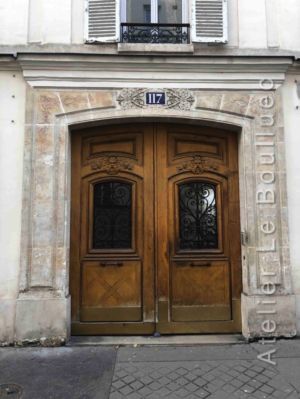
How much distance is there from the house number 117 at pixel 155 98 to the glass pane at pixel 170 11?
3.50ft

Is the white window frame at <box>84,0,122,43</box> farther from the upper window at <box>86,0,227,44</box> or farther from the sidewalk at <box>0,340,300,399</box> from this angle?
the sidewalk at <box>0,340,300,399</box>

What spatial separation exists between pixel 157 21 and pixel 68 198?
2634mm

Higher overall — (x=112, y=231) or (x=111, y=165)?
(x=111, y=165)

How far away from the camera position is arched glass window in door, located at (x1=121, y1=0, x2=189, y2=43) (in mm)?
5094

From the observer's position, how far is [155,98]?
4.96 metres

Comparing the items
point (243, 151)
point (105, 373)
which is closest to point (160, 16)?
point (243, 151)

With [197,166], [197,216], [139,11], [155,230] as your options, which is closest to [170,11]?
[139,11]

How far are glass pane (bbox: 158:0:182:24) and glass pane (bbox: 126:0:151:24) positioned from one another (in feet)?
0.53

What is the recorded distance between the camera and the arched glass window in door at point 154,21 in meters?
5.09

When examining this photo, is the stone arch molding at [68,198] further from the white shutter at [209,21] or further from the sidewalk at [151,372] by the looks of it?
the white shutter at [209,21]

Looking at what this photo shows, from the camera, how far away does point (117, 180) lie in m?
5.10

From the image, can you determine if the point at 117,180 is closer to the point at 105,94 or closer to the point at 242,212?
the point at 105,94

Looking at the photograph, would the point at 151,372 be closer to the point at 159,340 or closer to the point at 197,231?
the point at 159,340

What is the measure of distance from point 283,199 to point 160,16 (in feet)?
9.56
